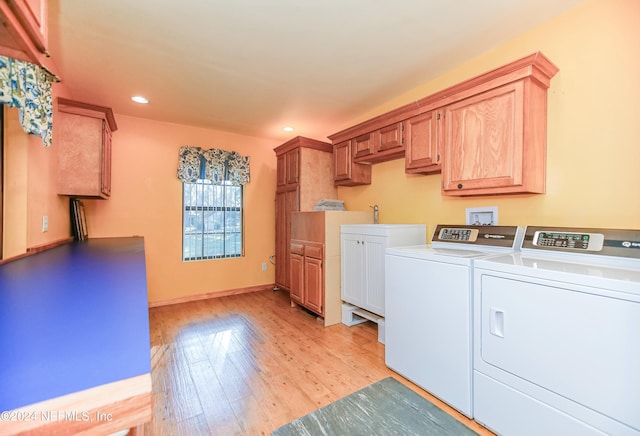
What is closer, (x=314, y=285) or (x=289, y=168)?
(x=314, y=285)

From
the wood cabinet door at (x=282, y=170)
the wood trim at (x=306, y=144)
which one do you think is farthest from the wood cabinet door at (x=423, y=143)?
the wood cabinet door at (x=282, y=170)

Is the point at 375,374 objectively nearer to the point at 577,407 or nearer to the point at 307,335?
the point at 307,335

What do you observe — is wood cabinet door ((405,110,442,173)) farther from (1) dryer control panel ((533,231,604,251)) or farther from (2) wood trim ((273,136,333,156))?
(2) wood trim ((273,136,333,156))

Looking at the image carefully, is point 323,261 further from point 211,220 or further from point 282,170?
point 211,220

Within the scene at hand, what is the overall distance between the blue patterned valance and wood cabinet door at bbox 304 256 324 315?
2435 millimetres

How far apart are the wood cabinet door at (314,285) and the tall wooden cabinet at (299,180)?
78 centimetres

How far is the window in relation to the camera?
3889 millimetres

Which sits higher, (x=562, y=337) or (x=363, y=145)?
(x=363, y=145)

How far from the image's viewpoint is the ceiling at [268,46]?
5.72ft

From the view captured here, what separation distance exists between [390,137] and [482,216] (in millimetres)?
1154

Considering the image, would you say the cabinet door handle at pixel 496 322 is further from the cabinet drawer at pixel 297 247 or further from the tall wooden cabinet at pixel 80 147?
the tall wooden cabinet at pixel 80 147

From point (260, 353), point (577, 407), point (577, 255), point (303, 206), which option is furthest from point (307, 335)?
point (577, 255)

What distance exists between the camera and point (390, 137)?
2789mm

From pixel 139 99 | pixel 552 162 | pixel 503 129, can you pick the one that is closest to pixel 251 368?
pixel 503 129
